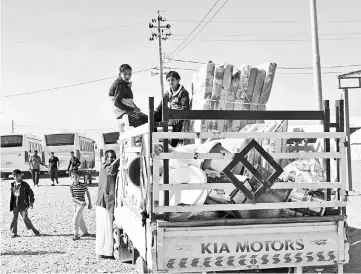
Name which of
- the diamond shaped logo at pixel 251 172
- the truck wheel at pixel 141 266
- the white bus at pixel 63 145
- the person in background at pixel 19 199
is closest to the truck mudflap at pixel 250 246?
the diamond shaped logo at pixel 251 172

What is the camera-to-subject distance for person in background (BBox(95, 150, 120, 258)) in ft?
27.0

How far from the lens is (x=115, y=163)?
8.23m

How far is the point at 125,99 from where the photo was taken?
303 inches

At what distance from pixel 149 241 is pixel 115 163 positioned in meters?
3.89

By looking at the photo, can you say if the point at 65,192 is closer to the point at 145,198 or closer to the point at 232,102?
the point at 232,102

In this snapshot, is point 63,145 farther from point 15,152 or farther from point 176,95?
point 176,95

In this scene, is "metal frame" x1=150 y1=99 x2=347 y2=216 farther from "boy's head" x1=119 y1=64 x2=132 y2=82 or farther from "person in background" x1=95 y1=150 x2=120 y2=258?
"person in background" x1=95 y1=150 x2=120 y2=258

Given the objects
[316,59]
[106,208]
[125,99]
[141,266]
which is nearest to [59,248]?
[106,208]

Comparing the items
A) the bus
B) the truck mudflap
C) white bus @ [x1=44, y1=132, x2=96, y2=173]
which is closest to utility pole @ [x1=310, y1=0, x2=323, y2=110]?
the truck mudflap

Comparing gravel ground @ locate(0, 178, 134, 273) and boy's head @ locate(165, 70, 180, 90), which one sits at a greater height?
boy's head @ locate(165, 70, 180, 90)

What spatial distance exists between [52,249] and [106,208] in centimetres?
200

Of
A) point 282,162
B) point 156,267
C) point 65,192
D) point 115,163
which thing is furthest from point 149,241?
point 65,192

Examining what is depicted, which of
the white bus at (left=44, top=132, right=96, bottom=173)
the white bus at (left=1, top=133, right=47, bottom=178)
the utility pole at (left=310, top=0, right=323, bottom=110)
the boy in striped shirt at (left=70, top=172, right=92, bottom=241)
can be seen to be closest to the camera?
the boy in striped shirt at (left=70, top=172, right=92, bottom=241)

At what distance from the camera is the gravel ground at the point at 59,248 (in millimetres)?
7879
